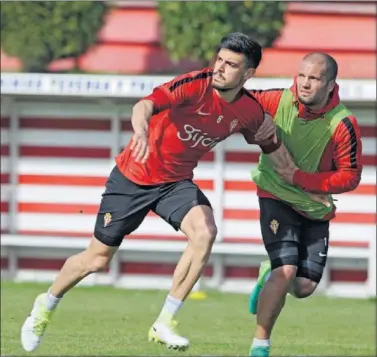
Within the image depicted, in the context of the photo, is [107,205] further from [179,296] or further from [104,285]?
[104,285]

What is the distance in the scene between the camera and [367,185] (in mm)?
21453

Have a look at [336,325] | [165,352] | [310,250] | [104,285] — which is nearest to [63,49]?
[104,285]

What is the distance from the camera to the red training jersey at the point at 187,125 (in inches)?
461

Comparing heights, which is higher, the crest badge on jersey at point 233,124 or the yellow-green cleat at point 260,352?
the crest badge on jersey at point 233,124

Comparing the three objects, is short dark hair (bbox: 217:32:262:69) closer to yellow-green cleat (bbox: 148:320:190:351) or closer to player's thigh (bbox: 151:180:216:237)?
player's thigh (bbox: 151:180:216:237)

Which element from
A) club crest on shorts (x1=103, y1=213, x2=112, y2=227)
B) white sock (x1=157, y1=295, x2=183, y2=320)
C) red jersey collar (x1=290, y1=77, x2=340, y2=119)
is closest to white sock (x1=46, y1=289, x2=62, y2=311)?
club crest on shorts (x1=103, y1=213, x2=112, y2=227)

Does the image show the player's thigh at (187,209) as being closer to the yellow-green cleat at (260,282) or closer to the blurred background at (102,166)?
the yellow-green cleat at (260,282)

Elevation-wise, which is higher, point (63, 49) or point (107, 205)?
point (107, 205)

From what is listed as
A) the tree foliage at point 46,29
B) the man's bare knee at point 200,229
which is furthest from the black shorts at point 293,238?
the tree foliage at point 46,29

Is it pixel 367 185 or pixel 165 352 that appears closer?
pixel 165 352

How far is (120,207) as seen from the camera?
12.3 m

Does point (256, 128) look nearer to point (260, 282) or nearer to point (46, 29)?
point (260, 282)

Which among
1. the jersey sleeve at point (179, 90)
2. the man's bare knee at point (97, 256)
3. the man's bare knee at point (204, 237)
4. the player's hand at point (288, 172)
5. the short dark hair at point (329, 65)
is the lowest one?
the man's bare knee at point (97, 256)

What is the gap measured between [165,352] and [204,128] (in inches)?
131
